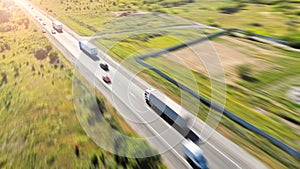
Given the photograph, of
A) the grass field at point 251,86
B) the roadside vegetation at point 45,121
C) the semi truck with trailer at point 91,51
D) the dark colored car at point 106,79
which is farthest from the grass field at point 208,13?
the dark colored car at point 106,79

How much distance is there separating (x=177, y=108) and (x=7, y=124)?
2691 cm

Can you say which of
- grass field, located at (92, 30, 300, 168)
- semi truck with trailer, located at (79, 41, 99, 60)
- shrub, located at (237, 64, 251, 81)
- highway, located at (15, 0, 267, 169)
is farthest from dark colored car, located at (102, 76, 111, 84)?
shrub, located at (237, 64, 251, 81)

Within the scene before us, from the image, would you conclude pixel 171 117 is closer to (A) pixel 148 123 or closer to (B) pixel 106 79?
(A) pixel 148 123

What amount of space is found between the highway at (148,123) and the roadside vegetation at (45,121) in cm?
154

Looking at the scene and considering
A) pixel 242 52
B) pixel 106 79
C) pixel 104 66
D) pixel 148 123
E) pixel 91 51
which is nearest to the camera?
pixel 148 123

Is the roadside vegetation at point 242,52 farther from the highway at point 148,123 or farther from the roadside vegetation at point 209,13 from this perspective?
the highway at point 148,123

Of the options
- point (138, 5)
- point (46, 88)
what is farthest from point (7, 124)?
point (138, 5)

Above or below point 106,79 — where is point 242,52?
above

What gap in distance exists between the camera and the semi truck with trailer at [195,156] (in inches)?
1025

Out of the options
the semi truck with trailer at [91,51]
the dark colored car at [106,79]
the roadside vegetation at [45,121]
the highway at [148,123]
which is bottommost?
the roadside vegetation at [45,121]

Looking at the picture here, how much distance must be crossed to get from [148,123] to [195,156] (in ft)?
31.1

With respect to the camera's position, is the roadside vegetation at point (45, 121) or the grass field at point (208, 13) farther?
the grass field at point (208, 13)

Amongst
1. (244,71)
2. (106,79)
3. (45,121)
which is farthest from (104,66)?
(244,71)

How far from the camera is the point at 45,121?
115ft
